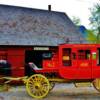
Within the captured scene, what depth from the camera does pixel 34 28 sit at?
30281mm

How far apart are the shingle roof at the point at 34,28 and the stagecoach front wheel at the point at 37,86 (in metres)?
8.27

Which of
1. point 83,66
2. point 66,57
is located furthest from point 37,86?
point 83,66

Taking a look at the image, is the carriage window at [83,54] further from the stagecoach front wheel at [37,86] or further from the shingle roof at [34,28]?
the shingle roof at [34,28]

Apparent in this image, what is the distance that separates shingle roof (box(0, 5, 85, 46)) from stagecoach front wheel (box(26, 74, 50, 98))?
8271 millimetres

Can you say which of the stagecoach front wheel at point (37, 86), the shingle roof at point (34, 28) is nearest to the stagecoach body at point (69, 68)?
the stagecoach front wheel at point (37, 86)

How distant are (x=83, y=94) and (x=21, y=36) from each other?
9.74 m

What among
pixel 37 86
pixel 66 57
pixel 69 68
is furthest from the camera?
pixel 66 57

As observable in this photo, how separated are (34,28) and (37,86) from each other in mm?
12208

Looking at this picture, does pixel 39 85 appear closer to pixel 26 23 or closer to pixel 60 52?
pixel 60 52

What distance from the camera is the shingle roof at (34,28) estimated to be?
28.2 meters

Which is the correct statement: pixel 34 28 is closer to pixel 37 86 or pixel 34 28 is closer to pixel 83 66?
pixel 83 66

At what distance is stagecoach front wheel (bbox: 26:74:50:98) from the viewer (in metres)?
18.5

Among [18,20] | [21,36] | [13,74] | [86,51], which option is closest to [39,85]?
[86,51]

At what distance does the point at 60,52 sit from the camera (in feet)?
62.3
